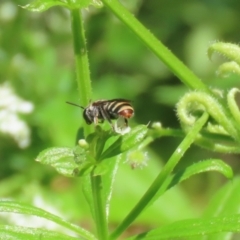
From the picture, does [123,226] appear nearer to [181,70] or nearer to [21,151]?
[181,70]

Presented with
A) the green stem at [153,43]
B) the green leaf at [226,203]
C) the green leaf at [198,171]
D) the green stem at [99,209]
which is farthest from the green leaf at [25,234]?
the green leaf at [226,203]

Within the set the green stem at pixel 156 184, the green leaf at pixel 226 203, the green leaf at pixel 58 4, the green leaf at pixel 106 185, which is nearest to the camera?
the green leaf at pixel 58 4

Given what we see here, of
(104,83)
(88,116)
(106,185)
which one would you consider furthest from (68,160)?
(104,83)

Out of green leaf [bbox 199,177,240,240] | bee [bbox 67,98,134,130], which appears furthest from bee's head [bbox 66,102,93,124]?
green leaf [bbox 199,177,240,240]

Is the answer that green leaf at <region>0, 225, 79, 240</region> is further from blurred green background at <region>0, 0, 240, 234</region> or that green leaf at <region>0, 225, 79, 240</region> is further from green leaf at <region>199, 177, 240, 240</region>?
blurred green background at <region>0, 0, 240, 234</region>

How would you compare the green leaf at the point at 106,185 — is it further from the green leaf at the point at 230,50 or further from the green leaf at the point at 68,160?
the green leaf at the point at 230,50

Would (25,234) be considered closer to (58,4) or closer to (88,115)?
(88,115)
